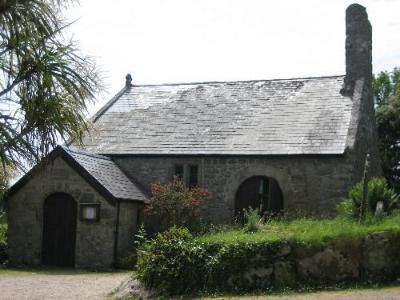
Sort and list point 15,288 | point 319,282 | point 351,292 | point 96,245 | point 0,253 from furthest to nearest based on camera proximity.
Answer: point 0,253
point 96,245
point 15,288
point 319,282
point 351,292

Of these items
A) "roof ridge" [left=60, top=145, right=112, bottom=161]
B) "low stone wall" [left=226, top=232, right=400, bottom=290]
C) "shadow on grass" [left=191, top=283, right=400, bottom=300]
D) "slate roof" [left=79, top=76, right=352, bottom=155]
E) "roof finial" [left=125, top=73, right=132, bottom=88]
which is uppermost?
"roof finial" [left=125, top=73, right=132, bottom=88]

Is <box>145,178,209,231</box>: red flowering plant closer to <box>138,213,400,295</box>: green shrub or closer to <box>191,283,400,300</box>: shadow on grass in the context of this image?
<box>138,213,400,295</box>: green shrub

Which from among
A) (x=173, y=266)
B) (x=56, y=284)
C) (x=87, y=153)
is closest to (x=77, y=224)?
(x=87, y=153)

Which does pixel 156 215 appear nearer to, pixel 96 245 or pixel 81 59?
pixel 96 245

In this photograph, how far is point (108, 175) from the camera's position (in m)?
19.8

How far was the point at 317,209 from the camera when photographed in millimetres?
18984

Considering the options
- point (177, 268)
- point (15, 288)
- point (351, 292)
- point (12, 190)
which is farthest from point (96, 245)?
point (351, 292)

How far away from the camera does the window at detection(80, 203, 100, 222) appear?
720 inches

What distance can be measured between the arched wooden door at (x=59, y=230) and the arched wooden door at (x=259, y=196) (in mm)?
5715

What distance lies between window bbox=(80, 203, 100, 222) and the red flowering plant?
1.78 meters

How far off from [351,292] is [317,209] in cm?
805

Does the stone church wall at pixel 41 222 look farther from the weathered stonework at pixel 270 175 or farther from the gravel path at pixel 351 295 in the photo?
the gravel path at pixel 351 295

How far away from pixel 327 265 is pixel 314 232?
0.86 m

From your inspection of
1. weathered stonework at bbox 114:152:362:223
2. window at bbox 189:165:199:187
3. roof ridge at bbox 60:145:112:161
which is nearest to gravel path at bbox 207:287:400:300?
weathered stonework at bbox 114:152:362:223
